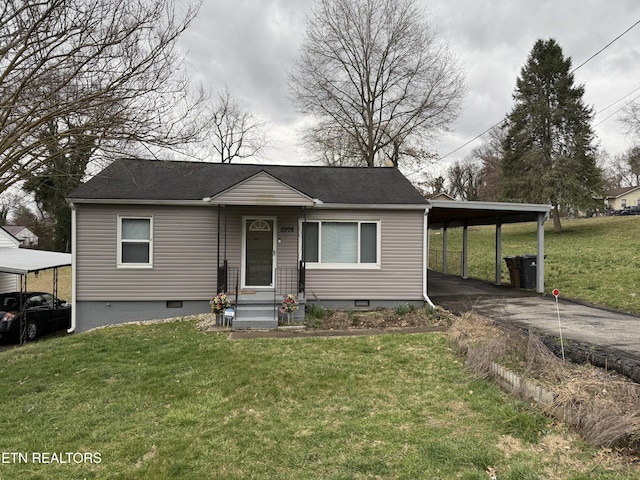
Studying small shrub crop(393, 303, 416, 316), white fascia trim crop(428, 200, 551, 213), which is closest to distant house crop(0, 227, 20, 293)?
small shrub crop(393, 303, 416, 316)

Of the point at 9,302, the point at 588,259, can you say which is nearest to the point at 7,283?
the point at 9,302

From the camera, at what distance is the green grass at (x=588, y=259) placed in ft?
35.9

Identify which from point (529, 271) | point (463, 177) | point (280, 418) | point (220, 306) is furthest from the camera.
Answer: point (463, 177)

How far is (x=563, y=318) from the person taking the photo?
8.25 m

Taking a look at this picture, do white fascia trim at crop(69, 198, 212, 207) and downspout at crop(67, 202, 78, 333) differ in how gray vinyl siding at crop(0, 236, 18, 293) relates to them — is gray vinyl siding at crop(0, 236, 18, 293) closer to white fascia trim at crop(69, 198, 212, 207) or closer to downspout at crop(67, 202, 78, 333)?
downspout at crop(67, 202, 78, 333)

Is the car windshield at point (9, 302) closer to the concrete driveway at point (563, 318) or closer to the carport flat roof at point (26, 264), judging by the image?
the carport flat roof at point (26, 264)

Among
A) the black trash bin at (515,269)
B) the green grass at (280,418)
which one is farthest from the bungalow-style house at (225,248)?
the black trash bin at (515,269)

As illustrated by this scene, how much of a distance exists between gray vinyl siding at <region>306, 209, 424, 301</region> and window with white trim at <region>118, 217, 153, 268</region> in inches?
163

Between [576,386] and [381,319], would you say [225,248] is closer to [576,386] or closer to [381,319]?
[381,319]

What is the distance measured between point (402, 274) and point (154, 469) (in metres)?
8.02

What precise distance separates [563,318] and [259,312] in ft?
21.8

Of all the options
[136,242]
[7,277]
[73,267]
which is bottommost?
[7,277]

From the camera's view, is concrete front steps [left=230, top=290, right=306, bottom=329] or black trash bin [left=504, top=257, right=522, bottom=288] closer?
concrete front steps [left=230, top=290, right=306, bottom=329]

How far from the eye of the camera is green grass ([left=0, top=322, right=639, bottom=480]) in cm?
322
